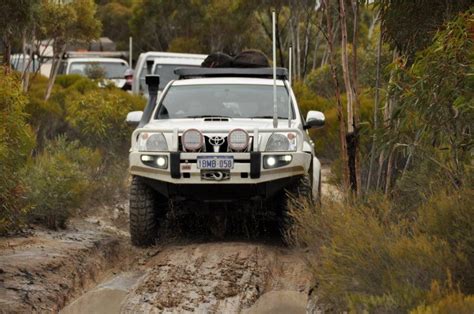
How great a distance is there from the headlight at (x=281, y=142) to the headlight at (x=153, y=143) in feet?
3.14

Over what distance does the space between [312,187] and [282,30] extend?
26.4 metres

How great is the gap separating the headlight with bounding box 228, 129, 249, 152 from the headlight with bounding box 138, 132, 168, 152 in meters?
0.64

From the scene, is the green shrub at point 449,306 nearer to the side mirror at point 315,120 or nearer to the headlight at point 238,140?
the headlight at point 238,140

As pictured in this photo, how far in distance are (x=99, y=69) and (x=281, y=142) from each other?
74.9 feet

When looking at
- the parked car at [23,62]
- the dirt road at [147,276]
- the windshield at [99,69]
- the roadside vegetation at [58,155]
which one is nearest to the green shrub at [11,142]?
the roadside vegetation at [58,155]

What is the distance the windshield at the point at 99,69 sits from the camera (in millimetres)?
32719

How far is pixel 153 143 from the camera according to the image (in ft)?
35.6

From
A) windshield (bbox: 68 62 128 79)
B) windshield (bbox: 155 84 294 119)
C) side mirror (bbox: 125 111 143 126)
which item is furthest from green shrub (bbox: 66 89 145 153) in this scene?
windshield (bbox: 68 62 128 79)

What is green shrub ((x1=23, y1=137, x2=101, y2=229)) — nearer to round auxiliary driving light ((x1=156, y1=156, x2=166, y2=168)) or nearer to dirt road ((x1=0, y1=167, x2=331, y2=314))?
dirt road ((x1=0, y1=167, x2=331, y2=314))

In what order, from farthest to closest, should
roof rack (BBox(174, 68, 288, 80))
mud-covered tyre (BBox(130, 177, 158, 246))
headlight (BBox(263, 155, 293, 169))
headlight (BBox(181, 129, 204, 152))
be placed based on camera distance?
1. roof rack (BBox(174, 68, 288, 80))
2. mud-covered tyre (BBox(130, 177, 158, 246))
3. headlight (BBox(263, 155, 293, 169))
4. headlight (BBox(181, 129, 204, 152))

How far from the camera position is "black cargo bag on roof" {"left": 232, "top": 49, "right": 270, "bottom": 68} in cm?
1581

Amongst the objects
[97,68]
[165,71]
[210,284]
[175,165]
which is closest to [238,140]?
[175,165]

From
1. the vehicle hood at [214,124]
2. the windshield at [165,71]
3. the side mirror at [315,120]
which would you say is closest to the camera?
the vehicle hood at [214,124]

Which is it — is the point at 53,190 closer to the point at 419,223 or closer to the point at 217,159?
the point at 217,159
